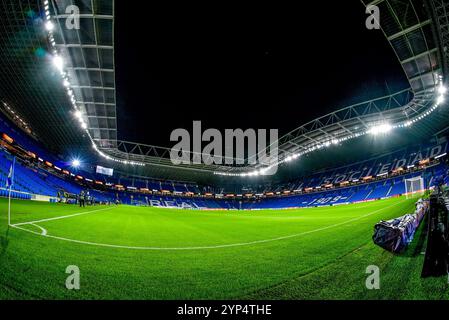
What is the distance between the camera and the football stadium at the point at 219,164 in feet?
12.1

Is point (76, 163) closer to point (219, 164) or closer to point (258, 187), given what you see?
point (219, 164)

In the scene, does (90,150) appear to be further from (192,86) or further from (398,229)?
(398,229)

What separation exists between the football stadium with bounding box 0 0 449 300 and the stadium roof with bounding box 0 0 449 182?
14 cm

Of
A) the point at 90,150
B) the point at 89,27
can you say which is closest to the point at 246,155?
the point at 90,150

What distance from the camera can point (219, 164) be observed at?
5119 centimetres

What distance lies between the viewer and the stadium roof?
15.2m

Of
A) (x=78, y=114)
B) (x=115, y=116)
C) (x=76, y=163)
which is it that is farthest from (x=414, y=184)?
(x=76, y=163)

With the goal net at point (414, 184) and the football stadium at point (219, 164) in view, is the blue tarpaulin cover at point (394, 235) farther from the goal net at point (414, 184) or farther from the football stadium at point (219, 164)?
the goal net at point (414, 184)

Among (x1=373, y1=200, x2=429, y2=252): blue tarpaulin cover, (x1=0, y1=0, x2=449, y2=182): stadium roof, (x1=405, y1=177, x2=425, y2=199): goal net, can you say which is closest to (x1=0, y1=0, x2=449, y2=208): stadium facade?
(x1=0, y1=0, x2=449, y2=182): stadium roof

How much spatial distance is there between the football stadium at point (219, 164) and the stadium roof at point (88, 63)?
0.14 m

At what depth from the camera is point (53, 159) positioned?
40.1 meters

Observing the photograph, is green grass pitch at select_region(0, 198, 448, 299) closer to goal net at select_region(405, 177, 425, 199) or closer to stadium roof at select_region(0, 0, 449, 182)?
stadium roof at select_region(0, 0, 449, 182)
